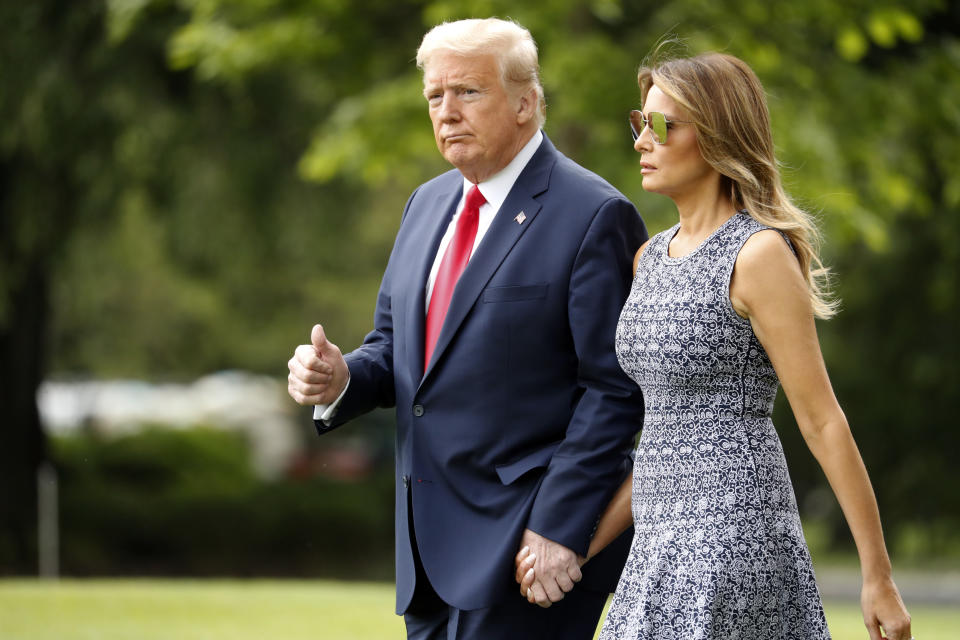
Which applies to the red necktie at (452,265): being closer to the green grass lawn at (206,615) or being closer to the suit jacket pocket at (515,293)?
the suit jacket pocket at (515,293)

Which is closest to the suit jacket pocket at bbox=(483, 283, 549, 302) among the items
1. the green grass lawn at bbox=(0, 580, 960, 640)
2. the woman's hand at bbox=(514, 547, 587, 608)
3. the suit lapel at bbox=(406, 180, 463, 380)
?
the suit lapel at bbox=(406, 180, 463, 380)

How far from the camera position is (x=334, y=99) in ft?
43.1

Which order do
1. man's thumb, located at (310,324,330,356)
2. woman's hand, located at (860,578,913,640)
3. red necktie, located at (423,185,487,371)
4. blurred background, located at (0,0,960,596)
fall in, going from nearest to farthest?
woman's hand, located at (860,578,913,640), man's thumb, located at (310,324,330,356), red necktie, located at (423,185,487,371), blurred background, located at (0,0,960,596)

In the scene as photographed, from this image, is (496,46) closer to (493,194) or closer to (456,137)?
(456,137)

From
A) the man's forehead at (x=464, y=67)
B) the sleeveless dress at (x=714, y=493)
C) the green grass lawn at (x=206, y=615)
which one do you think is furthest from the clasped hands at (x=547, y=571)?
the green grass lawn at (x=206, y=615)

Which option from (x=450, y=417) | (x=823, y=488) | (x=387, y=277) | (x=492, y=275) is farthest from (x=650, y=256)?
(x=823, y=488)

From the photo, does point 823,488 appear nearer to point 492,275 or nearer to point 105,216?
point 105,216

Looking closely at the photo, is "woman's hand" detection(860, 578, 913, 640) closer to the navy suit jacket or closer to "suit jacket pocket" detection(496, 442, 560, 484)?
the navy suit jacket

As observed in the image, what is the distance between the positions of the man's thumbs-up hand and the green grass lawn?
4714 mm

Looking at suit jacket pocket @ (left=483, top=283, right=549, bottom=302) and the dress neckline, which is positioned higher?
the dress neckline

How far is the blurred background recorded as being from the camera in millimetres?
10383

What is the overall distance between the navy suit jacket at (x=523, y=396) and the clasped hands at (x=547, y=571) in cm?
4

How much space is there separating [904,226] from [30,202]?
10909 mm

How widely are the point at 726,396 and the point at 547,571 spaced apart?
667mm
